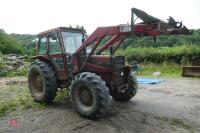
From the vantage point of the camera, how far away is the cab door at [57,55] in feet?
29.3

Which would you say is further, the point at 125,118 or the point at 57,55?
the point at 57,55

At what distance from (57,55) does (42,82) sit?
109cm

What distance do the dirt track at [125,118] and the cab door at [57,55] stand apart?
3.31 ft

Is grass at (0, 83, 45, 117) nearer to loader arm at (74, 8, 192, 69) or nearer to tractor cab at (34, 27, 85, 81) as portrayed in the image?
tractor cab at (34, 27, 85, 81)

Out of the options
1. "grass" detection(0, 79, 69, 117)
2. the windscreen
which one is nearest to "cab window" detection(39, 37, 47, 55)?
the windscreen

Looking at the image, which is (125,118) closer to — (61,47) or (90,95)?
(90,95)

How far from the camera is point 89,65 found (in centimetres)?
827

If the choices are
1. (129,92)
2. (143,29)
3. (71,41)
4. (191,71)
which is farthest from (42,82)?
(191,71)

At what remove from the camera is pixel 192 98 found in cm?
988

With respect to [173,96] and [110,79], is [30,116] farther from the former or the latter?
[173,96]

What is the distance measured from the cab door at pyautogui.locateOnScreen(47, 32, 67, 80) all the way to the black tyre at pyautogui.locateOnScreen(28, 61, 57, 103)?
0.22 meters

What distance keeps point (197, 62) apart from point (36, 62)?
1501 cm

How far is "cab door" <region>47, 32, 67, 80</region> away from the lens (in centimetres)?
894

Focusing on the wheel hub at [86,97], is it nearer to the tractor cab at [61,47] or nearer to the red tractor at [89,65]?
the red tractor at [89,65]
